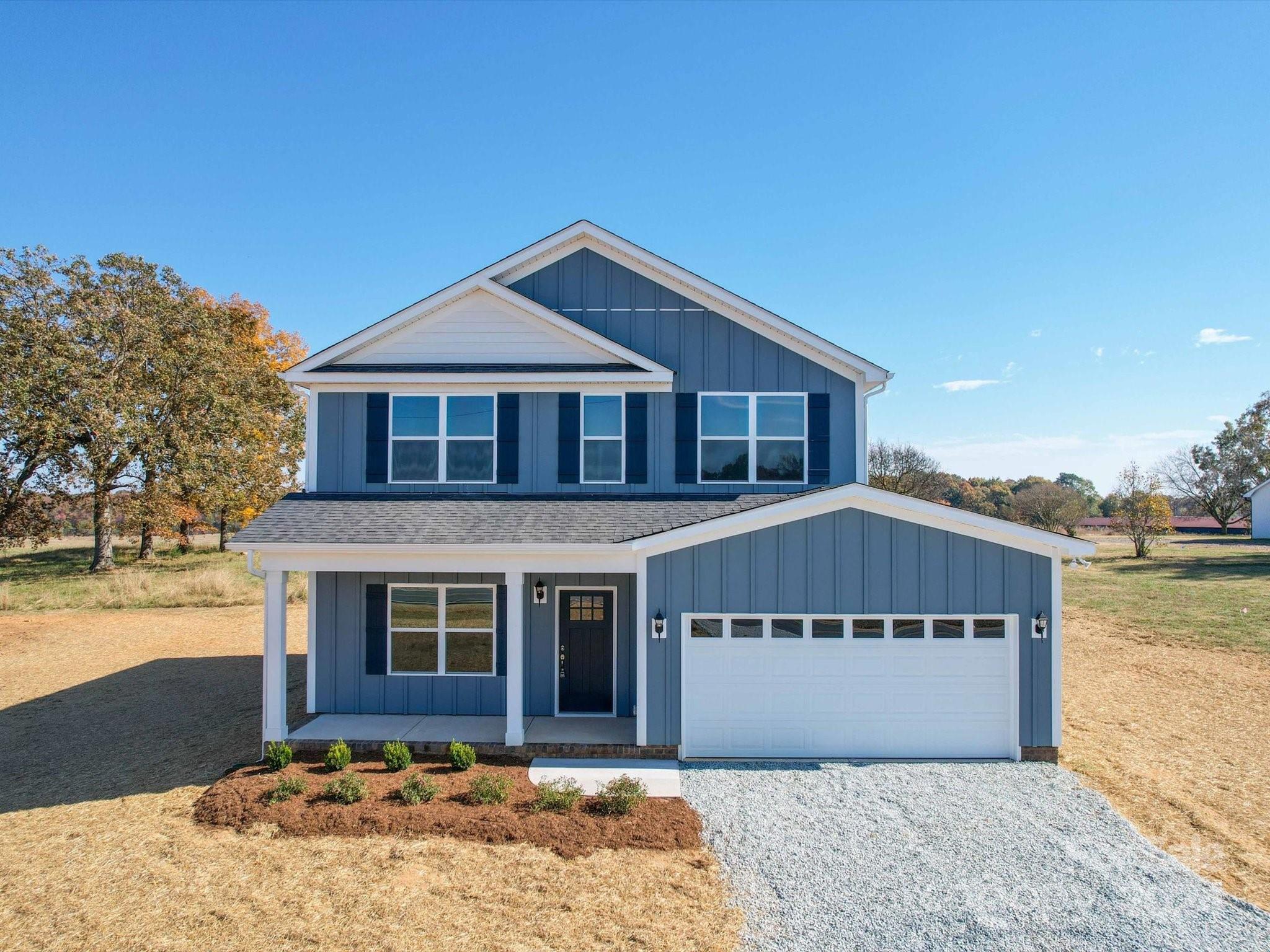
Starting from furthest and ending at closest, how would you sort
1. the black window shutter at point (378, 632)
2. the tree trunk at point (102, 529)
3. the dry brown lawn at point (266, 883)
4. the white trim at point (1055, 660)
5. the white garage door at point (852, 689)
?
the tree trunk at point (102, 529) < the black window shutter at point (378, 632) < the white garage door at point (852, 689) < the white trim at point (1055, 660) < the dry brown lawn at point (266, 883)

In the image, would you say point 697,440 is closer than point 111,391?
Yes

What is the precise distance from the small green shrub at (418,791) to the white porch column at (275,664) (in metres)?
2.50

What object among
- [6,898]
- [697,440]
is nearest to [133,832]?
[6,898]

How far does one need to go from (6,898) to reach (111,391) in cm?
2480

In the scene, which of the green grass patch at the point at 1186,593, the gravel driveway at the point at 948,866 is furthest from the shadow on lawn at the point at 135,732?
the green grass patch at the point at 1186,593

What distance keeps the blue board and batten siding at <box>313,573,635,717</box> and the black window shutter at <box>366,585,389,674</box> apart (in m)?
0.07

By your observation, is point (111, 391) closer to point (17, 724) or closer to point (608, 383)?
point (17, 724)

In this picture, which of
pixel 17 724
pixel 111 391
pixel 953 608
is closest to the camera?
pixel 953 608

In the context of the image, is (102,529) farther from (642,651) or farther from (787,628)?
(787,628)

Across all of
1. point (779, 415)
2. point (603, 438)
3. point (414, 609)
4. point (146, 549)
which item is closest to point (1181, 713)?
point (779, 415)

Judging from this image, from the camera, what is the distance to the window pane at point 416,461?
35.4ft

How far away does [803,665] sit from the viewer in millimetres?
8906

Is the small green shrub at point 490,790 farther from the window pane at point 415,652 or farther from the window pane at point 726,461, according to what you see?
the window pane at point 726,461

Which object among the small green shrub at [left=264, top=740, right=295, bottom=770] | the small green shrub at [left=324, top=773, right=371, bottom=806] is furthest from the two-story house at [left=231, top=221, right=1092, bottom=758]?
the small green shrub at [left=324, top=773, right=371, bottom=806]
